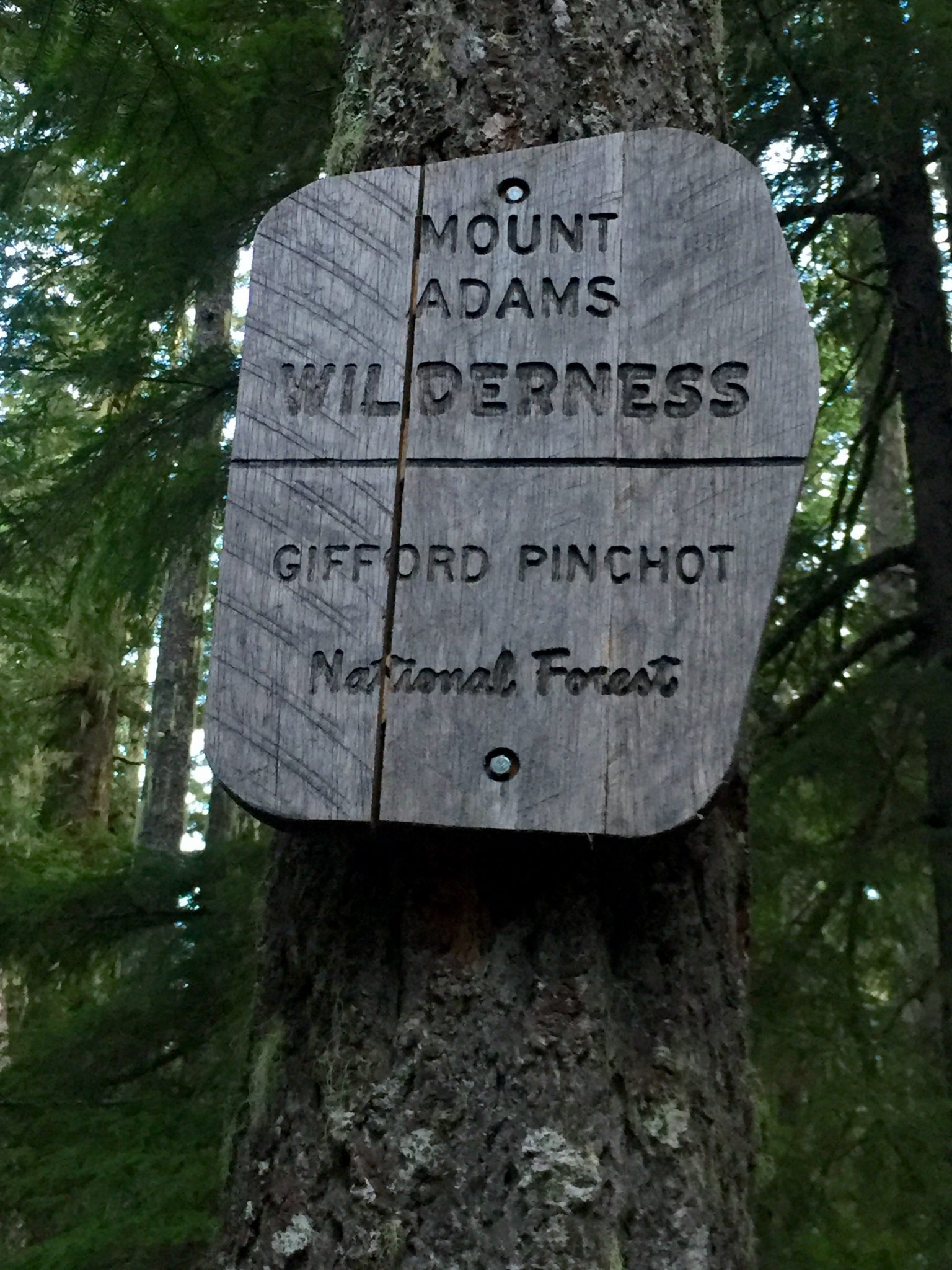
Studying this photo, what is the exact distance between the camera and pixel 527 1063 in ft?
5.30

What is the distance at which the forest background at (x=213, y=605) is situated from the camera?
3812mm

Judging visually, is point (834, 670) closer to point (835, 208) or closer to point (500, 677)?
point (835, 208)

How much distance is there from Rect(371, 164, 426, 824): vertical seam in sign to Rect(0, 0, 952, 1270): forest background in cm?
179

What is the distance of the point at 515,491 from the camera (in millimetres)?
1754

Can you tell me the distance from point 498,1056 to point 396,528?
2.17 ft

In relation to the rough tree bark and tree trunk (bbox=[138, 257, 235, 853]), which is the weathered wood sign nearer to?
the rough tree bark

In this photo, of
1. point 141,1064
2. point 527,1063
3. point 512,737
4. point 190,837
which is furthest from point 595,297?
point 190,837

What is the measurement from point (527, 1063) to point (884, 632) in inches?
160

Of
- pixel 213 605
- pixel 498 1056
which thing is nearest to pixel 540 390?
→ pixel 498 1056

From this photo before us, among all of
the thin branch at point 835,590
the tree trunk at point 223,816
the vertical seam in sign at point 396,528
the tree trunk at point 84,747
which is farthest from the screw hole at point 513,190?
the tree trunk at point 84,747

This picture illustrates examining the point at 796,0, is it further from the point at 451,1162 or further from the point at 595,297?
the point at 451,1162

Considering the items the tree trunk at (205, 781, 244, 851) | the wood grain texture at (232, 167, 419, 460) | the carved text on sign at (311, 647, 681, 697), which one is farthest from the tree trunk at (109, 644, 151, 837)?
the carved text on sign at (311, 647, 681, 697)

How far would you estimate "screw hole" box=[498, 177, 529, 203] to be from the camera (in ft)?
6.09

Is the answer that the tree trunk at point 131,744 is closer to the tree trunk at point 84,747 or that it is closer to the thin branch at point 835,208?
the tree trunk at point 84,747
